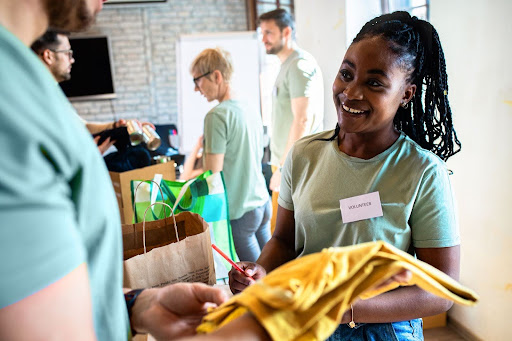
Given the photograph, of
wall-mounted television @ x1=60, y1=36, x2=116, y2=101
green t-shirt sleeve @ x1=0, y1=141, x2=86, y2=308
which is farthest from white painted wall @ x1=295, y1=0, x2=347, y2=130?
wall-mounted television @ x1=60, y1=36, x2=116, y2=101

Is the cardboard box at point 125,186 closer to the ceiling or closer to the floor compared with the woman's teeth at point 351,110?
closer to the floor

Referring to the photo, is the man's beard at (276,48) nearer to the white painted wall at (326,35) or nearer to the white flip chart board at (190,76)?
the white painted wall at (326,35)

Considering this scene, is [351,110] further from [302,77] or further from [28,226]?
[302,77]

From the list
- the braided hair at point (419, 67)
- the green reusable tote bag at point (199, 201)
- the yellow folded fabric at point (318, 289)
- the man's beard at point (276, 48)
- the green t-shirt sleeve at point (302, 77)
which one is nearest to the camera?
the yellow folded fabric at point (318, 289)

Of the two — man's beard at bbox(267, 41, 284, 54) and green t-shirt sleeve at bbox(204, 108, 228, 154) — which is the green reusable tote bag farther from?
man's beard at bbox(267, 41, 284, 54)

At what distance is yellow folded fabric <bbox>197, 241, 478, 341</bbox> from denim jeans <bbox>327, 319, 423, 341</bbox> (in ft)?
1.59

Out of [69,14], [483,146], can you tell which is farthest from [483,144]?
[69,14]

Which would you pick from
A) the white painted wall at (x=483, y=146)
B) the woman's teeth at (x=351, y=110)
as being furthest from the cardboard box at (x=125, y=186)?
the white painted wall at (x=483, y=146)

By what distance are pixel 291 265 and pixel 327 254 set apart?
56 mm

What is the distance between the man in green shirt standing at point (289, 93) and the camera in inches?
102

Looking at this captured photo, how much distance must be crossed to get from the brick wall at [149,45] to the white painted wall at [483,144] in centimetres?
519

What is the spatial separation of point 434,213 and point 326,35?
208cm

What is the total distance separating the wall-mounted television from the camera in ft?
21.7

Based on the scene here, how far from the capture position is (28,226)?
0.40 metres
